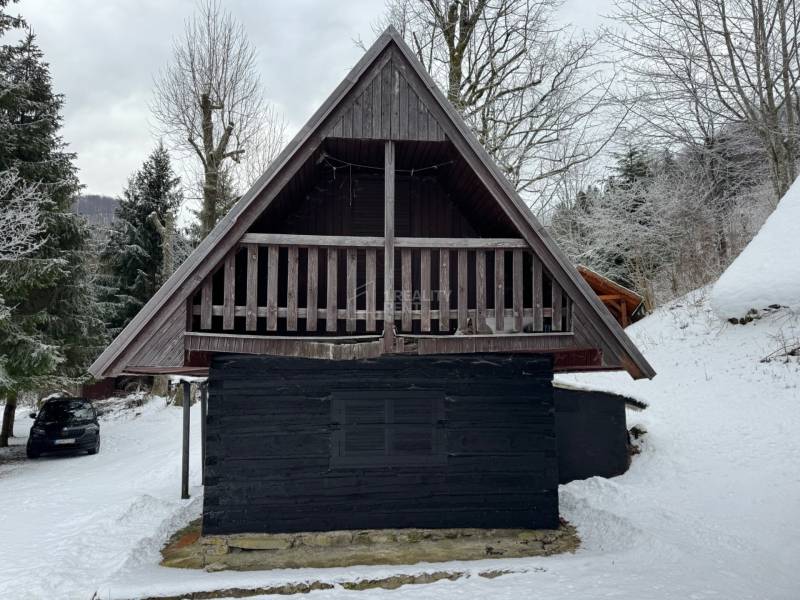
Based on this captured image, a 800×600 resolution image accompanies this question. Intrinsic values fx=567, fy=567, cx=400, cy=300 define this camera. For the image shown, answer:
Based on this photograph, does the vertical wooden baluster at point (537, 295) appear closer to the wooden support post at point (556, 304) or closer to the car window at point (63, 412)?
the wooden support post at point (556, 304)

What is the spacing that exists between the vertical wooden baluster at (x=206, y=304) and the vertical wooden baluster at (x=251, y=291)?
0.46 m

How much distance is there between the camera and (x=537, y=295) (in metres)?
7.43

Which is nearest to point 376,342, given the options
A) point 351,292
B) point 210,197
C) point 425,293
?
point 351,292

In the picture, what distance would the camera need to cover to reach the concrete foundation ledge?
7.46 m

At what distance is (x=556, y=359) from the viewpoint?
8844mm

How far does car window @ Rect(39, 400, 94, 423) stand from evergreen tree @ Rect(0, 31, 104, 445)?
67cm

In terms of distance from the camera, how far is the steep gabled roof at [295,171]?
686 cm

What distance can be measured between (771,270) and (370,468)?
5472 millimetres

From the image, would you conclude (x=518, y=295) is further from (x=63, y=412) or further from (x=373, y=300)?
(x=63, y=412)

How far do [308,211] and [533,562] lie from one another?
19.9 feet

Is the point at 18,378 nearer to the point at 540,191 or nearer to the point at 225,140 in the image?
the point at 225,140

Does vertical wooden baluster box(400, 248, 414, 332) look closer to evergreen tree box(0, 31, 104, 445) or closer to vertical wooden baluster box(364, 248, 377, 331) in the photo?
vertical wooden baluster box(364, 248, 377, 331)

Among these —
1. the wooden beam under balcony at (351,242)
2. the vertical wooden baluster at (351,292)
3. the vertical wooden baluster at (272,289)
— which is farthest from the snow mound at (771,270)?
the vertical wooden baluster at (272,289)

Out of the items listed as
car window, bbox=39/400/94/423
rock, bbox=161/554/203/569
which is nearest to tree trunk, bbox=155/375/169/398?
car window, bbox=39/400/94/423
